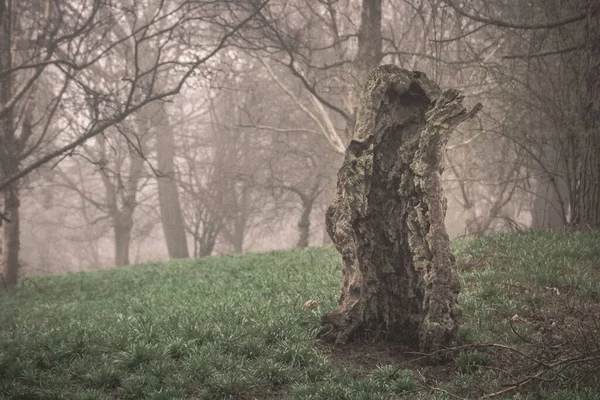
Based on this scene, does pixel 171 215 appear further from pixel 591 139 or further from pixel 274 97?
pixel 591 139

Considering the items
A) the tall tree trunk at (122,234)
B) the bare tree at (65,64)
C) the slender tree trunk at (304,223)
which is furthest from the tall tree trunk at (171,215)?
the bare tree at (65,64)

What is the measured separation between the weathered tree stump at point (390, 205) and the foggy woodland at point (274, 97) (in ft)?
10.0

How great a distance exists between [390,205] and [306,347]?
6.26 ft

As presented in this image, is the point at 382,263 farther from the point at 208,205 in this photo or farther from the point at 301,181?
the point at 208,205

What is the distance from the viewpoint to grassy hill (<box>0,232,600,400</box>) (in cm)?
442

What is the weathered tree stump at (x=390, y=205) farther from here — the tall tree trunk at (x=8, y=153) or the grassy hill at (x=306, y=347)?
the tall tree trunk at (x=8, y=153)

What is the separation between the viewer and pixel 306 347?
17.0ft

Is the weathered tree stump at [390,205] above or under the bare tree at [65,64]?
under

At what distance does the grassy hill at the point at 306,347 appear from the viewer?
442 cm

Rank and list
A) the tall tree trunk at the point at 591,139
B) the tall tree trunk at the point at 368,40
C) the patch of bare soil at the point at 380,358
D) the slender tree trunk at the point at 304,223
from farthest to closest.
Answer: the slender tree trunk at the point at 304,223 → the tall tree trunk at the point at 368,40 → the tall tree trunk at the point at 591,139 → the patch of bare soil at the point at 380,358

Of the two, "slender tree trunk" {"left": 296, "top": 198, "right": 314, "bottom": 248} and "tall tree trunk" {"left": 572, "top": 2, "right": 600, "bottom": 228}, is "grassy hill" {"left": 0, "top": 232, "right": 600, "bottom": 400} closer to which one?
"tall tree trunk" {"left": 572, "top": 2, "right": 600, "bottom": 228}

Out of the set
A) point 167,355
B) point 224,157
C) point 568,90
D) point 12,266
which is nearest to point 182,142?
point 224,157

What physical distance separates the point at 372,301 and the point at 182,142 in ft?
78.7

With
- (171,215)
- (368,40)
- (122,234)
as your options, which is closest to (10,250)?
(122,234)
